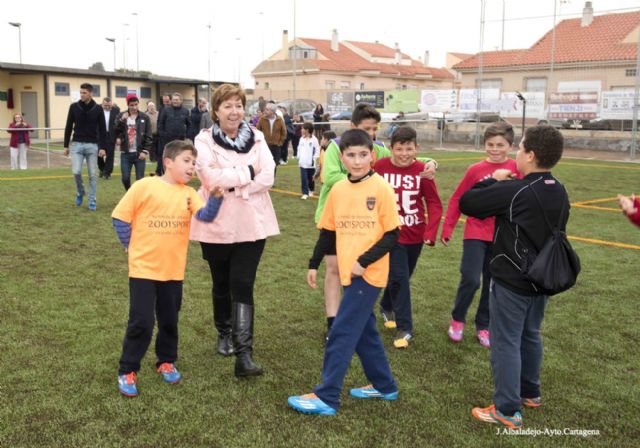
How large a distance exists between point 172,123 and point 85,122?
270 centimetres

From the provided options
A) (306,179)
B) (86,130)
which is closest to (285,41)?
(306,179)

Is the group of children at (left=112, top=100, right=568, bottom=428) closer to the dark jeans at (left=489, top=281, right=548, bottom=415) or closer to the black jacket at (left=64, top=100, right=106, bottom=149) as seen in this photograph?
the dark jeans at (left=489, top=281, right=548, bottom=415)

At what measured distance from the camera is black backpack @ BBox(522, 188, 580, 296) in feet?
10.8

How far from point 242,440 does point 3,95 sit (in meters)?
36.4

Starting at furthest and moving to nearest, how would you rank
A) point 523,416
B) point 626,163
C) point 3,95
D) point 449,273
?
point 3,95 < point 626,163 < point 449,273 < point 523,416

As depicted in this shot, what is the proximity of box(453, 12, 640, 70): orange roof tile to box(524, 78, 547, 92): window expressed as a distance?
0.85 meters

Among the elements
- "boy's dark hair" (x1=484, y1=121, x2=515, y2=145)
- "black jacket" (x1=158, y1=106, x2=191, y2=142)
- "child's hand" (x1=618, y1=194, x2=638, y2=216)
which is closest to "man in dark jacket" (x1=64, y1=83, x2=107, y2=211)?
"black jacket" (x1=158, y1=106, x2=191, y2=142)

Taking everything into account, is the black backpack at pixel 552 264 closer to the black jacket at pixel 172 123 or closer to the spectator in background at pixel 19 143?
the black jacket at pixel 172 123

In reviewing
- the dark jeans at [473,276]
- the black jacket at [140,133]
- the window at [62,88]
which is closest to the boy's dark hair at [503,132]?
the dark jeans at [473,276]

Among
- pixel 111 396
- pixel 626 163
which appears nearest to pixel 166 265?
pixel 111 396

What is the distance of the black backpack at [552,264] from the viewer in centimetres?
328

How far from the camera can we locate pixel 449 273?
7.10 m

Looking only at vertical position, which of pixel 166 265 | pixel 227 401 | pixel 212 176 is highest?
pixel 212 176

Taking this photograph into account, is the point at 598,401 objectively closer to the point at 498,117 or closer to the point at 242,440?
the point at 242,440
